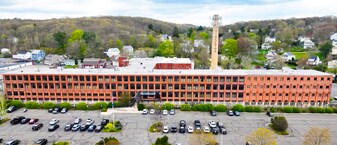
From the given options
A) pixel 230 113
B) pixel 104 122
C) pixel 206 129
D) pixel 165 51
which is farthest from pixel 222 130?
pixel 165 51

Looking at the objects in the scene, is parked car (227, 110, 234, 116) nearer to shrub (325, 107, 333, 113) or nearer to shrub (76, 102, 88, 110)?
shrub (325, 107, 333, 113)

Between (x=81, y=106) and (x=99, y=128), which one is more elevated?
(x=81, y=106)

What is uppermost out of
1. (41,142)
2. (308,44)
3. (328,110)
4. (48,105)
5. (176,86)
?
(308,44)

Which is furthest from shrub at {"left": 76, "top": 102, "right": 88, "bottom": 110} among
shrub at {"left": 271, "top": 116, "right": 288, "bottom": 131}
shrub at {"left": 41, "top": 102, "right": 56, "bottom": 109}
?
shrub at {"left": 271, "top": 116, "right": 288, "bottom": 131}

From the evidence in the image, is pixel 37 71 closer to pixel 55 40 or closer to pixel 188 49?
pixel 188 49

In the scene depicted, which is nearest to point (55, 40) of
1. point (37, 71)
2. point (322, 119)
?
point (37, 71)

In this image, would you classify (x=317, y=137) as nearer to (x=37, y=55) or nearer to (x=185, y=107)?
(x=185, y=107)

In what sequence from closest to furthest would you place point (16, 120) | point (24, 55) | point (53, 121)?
1. point (53, 121)
2. point (16, 120)
3. point (24, 55)
